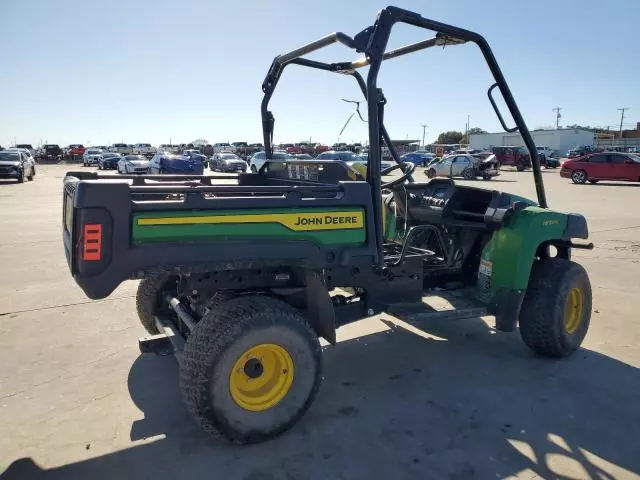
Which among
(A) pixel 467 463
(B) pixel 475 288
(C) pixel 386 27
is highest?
(C) pixel 386 27

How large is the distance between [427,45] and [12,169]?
2423 centimetres

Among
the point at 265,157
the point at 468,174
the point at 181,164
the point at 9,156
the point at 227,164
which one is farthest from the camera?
the point at 227,164

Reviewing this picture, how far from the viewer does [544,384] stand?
385 cm

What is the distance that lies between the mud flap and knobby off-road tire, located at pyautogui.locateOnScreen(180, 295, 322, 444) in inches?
9.5

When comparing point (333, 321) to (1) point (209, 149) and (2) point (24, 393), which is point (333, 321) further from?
(1) point (209, 149)

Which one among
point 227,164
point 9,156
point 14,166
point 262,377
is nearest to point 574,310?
point 262,377

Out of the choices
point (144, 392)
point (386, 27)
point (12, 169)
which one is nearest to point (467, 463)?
point (144, 392)

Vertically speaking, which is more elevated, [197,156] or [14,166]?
[197,156]

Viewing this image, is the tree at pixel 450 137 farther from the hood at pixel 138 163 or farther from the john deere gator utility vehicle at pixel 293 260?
the john deere gator utility vehicle at pixel 293 260

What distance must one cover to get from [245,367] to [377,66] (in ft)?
6.58

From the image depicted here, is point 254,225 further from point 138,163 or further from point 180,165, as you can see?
point 138,163

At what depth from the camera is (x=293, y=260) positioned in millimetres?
3086

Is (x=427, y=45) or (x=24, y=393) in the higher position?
(x=427, y=45)

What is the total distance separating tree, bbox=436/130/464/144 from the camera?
3752 inches
